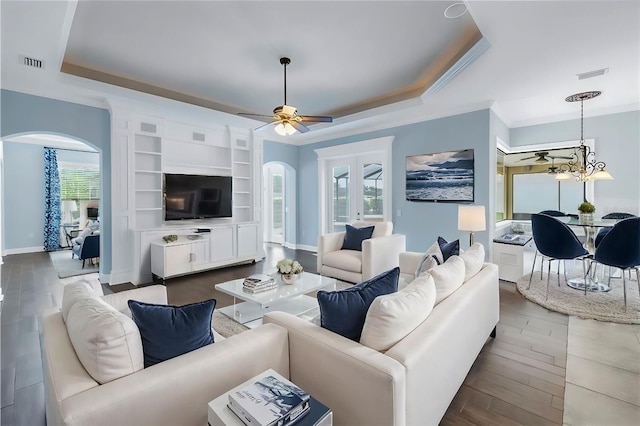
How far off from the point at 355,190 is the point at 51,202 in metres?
7.55

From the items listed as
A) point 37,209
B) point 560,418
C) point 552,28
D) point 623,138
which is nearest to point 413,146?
point 552,28

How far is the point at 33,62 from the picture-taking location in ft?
10.4

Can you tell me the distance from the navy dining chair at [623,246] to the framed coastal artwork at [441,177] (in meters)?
1.75

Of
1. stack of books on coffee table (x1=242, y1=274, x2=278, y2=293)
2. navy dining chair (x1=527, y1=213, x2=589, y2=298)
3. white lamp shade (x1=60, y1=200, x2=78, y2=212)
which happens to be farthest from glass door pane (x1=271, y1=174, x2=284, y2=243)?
navy dining chair (x1=527, y1=213, x2=589, y2=298)

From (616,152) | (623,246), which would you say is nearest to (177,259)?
(623,246)

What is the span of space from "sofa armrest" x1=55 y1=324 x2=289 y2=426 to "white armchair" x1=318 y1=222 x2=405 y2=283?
270cm

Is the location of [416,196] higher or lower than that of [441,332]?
higher

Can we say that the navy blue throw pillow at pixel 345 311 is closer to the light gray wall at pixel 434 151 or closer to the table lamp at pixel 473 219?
the table lamp at pixel 473 219

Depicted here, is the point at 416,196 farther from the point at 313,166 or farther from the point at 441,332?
the point at 441,332

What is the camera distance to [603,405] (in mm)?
1839

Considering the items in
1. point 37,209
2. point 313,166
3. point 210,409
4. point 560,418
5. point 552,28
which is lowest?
point 560,418

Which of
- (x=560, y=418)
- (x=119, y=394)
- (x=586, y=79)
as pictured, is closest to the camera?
(x=119, y=394)

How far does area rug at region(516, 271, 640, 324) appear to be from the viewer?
122 inches

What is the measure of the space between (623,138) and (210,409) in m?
6.80
